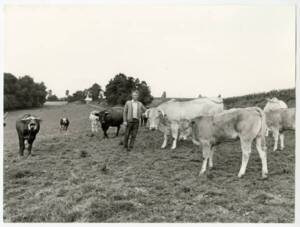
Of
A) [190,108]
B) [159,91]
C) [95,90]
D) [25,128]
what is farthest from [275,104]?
[25,128]

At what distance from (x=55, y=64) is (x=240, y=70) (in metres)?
4.61

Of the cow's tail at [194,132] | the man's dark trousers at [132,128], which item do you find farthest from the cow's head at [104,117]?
the cow's tail at [194,132]

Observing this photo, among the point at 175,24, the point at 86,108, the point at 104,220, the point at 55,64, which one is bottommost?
the point at 104,220

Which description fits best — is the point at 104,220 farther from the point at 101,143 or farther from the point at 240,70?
the point at 101,143

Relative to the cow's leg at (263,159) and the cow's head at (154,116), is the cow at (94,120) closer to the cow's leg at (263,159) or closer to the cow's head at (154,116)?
the cow's head at (154,116)

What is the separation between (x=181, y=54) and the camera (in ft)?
30.5

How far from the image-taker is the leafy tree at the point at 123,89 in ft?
35.4

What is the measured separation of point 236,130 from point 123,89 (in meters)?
5.18

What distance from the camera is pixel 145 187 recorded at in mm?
7906

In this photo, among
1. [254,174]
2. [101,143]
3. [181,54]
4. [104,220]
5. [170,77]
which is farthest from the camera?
[101,143]

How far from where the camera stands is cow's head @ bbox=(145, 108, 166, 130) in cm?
1152

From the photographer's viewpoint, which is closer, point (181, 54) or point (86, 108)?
point (181, 54)

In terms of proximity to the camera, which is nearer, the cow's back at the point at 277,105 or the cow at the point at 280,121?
the cow at the point at 280,121

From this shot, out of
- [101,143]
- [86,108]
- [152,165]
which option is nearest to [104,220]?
[152,165]
